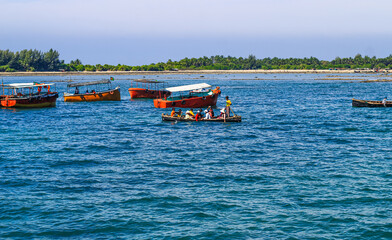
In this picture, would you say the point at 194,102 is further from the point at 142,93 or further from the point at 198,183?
the point at 198,183

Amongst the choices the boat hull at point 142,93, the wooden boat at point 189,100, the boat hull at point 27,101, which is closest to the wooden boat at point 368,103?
the wooden boat at point 189,100

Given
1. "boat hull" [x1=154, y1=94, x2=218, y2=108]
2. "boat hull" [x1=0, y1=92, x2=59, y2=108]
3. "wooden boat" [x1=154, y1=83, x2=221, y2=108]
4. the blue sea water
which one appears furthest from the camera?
"boat hull" [x1=0, y1=92, x2=59, y2=108]

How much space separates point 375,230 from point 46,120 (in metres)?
43.6

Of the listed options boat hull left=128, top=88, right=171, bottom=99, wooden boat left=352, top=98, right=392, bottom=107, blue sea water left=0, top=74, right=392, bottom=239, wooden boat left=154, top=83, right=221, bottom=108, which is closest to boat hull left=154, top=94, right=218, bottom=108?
wooden boat left=154, top=83, right=221, bottom=108

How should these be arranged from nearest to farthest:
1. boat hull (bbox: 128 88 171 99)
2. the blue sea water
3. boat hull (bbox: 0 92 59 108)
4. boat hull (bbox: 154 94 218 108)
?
the blue sea water → boat hull (bbox: 154 94 218 108) → boat hull (bbox: 0 92 59 108) → boat hull (bbox: 128 88 171 99)

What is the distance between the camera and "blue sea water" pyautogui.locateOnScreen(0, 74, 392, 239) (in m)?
18.1

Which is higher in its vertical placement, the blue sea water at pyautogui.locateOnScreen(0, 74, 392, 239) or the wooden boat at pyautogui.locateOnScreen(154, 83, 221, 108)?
the wooden boat at pyautogui.locateOnScreen(154, 83, 221, 108)

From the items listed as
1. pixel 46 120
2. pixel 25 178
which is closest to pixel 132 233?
pixel 25 178

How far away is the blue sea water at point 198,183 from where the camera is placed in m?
18.1

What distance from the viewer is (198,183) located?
23766 millimetres

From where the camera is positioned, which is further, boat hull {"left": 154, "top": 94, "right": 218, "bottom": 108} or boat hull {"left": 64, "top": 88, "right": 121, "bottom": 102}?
boat hull {"left": 64, "top": 88, "right": 121, "bottom": 102}

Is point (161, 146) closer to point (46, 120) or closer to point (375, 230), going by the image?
point (375, 230)

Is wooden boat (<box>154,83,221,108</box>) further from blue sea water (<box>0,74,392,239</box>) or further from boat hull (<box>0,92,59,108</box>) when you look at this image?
blue sea water (<box>0,74,392,239</box>)

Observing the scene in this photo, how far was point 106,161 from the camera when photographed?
1158 inches
